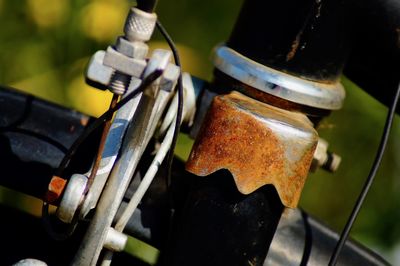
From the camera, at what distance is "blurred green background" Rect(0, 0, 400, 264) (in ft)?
4.41

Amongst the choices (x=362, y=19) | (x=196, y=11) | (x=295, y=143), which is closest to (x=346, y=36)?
A: (x=362, y=19)

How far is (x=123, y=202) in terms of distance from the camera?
65cm

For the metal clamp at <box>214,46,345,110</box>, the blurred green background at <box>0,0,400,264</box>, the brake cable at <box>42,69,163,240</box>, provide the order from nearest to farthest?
the brake cable at <box>42,69,163,240</box> < the metal clamp at <box>214,46,345,110</box> < the blurred green background at <box>0,0,400,264</box>

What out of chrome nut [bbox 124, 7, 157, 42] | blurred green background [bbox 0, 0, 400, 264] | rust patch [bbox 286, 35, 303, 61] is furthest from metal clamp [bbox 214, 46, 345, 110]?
blurred green background [bbox 0, 0, 400, 264]

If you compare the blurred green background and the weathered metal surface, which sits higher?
the weathered metal surface

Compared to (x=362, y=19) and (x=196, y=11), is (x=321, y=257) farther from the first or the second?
(x=196, y=11)

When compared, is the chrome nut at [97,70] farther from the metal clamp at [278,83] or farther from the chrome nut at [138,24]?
the metal clamp at [278,83]

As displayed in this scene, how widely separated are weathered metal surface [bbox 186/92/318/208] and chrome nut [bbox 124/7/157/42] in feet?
0.34

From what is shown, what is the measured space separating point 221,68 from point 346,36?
12cm

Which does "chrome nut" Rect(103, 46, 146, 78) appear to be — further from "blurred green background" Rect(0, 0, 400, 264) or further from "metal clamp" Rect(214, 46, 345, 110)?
"blurred green background" Rect(0, 0, 400, 264)

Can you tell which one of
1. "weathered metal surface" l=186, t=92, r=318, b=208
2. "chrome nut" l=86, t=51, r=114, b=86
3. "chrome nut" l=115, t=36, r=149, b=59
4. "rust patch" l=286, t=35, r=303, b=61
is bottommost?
"weathered metal surface" l=186, t=92, r=318, b=208

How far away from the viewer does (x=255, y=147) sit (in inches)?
23.0

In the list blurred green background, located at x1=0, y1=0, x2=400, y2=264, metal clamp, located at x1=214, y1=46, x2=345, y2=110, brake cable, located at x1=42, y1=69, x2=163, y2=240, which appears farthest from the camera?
blurred green background, located at x1=0, y1=0, x2=400, y2=264

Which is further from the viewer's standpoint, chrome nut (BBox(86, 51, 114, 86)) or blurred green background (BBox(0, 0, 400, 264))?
blurred green background (BBox(0, 0, 400, 264))
